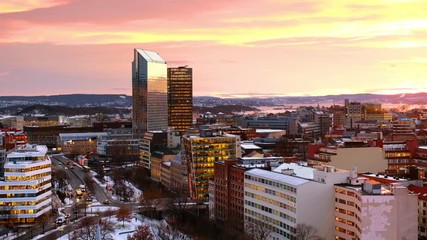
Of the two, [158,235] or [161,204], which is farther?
[161,204]

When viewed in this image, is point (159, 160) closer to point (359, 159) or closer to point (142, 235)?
point (359, 159)

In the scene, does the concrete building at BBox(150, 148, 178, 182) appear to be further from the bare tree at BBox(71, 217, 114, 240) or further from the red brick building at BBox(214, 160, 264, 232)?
the bare tree at BBox(71, 217, 114, 240)

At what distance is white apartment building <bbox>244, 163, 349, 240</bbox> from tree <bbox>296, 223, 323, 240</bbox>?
1.34 ft

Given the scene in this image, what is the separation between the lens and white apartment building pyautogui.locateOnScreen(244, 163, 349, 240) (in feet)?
186

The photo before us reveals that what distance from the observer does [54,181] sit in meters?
101

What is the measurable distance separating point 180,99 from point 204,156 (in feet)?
336

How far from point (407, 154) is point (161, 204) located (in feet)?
123

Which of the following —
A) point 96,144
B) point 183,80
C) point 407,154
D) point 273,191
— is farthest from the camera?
point 183,80

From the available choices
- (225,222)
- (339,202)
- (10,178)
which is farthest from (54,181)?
(339,202)

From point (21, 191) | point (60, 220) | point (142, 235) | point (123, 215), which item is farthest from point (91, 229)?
point (21, 191)

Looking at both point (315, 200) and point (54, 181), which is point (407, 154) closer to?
point (315, 200)

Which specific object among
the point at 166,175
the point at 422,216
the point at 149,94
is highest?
the point at 149,94

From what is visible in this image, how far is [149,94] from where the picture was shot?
180 metres

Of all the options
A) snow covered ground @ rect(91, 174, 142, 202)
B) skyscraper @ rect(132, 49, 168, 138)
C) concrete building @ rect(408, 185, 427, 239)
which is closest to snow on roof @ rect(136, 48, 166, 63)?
skyscraper @ rect(132, 49, 168, 138)
